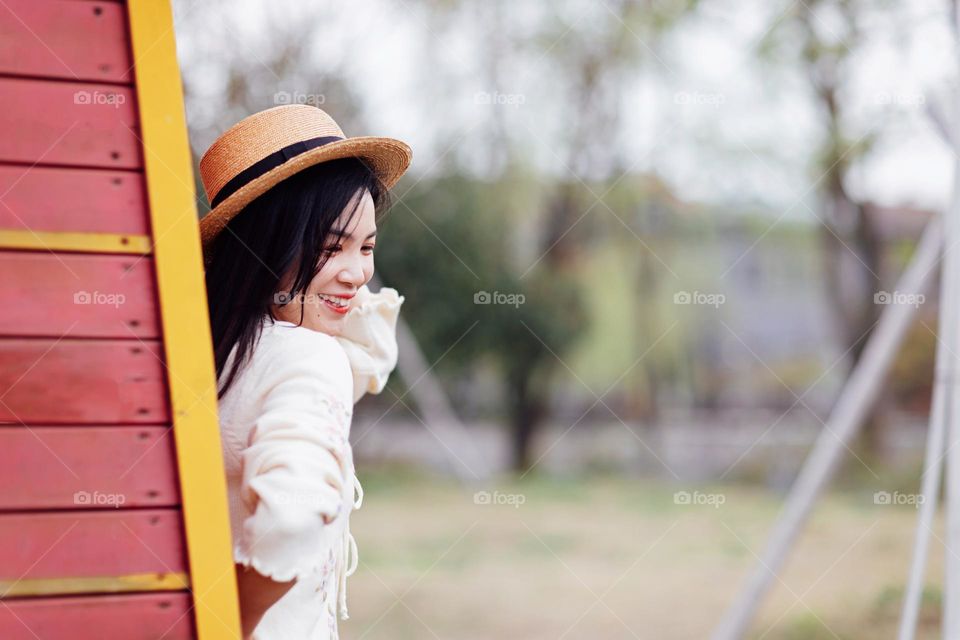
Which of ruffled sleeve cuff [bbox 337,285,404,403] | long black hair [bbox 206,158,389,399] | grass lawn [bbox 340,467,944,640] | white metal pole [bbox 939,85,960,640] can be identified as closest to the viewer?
long black hair [bbox 206,158,389,399]

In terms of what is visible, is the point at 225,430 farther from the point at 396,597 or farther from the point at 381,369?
the point at 396,597

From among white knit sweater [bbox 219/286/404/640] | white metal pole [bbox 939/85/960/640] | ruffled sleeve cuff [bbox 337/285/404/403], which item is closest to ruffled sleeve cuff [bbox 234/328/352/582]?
white knit sweater [bbox 219/286/404/640]

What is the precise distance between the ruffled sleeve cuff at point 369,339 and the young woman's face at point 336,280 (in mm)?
182

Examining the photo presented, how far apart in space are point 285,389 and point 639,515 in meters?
8.27

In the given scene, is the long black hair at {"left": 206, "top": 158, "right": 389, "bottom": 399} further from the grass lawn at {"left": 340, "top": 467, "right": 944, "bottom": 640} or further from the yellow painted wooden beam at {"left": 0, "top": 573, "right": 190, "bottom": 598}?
the grass lawn at {"left": 340, "top": 467, "right": 944, "bottom": 640}

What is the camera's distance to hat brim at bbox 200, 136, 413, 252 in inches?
59.0

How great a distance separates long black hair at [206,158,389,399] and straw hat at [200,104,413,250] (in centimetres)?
3

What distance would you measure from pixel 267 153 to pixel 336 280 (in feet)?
0.79

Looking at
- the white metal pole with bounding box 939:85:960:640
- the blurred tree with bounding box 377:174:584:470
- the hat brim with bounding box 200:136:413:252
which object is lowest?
the white metal pole with bounding box 939:85:960:640

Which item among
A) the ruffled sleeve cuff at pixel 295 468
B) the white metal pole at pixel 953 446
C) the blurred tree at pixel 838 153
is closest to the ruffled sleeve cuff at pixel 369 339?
the ruffled sleeve cuff at pixel 295 468

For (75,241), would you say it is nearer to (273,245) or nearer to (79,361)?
(79,361)

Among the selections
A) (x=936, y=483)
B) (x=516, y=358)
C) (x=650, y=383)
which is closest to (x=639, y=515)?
(x=516, y=358)

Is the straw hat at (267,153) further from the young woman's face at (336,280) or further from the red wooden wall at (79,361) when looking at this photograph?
the red wooden wall at (79,361)

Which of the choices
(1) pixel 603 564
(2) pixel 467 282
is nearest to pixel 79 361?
(1) pixel 603 564
